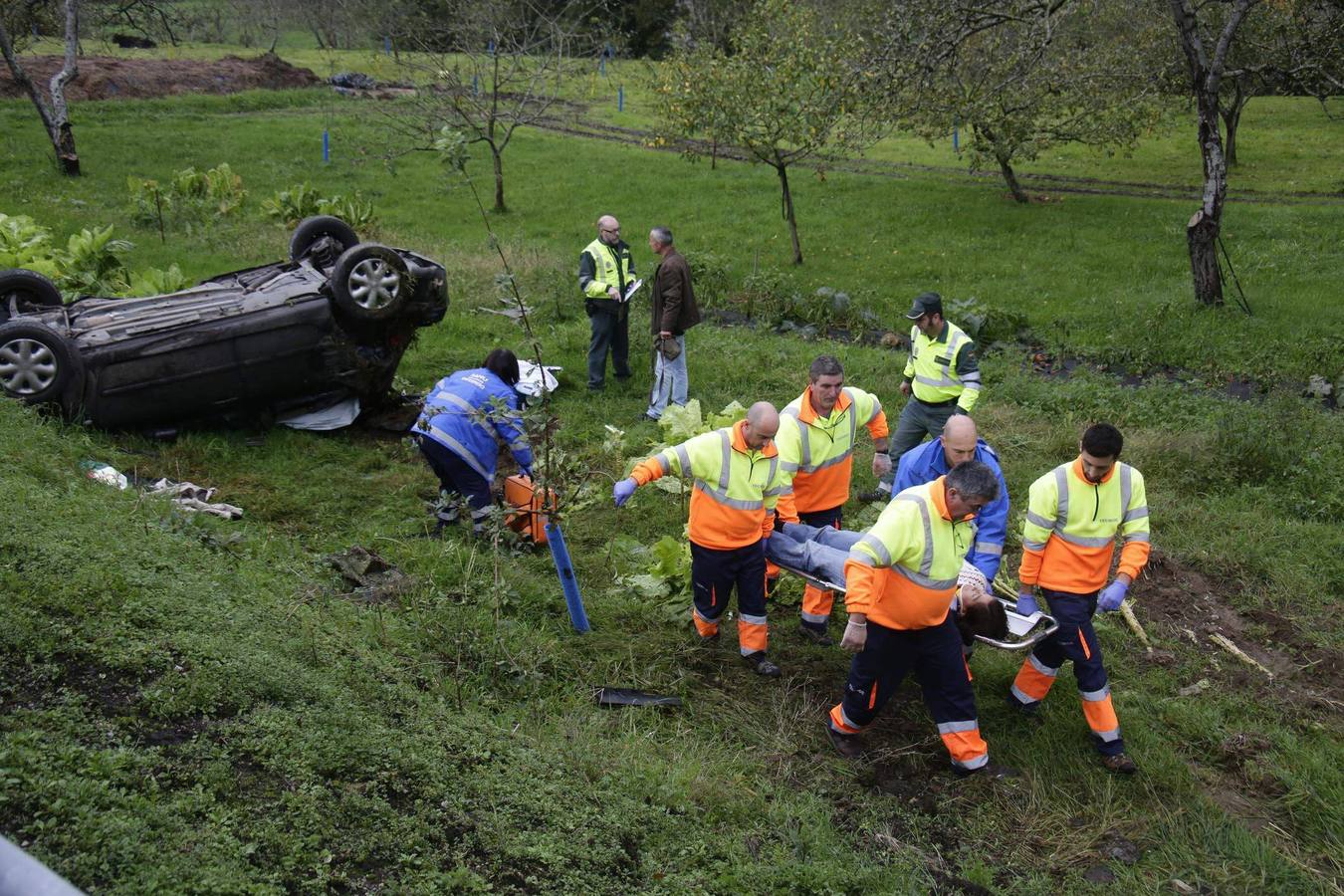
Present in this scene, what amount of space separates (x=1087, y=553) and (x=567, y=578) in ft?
9.94

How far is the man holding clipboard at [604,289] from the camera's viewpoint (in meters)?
11.0

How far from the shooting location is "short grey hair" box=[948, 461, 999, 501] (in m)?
4.97

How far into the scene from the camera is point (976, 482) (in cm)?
500

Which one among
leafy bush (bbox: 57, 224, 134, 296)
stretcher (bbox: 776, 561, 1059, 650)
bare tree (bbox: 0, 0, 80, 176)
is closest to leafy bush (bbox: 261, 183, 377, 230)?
leafy bush (bbox: 57, 224, 134, 296)

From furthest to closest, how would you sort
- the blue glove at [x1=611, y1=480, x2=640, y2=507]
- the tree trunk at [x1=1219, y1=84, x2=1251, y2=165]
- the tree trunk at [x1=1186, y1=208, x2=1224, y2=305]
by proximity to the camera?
the tree trunk at [x1=1219, y1=84, x2=1251, y2=165] → the tree trunk at [x1=1186, y1=208, x2=1224, y2=305] → the blue glove at [x1=611, y1=480, x2=640, y2=507]

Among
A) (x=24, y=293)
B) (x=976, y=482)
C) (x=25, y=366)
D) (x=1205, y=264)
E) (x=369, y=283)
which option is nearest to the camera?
(x=976, y=482)

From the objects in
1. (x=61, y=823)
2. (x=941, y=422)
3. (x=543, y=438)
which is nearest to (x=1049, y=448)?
(x=941, y=422)

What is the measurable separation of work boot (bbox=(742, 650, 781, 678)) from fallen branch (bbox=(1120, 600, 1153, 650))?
8.15 feet

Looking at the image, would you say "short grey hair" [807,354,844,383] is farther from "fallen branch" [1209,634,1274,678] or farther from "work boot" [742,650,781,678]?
"fallen branch" [1209,634,1274,678]

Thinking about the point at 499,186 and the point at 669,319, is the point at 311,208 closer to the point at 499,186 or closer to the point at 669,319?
the point at 499,186

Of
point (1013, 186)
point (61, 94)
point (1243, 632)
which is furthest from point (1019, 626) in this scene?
point (61, 94)

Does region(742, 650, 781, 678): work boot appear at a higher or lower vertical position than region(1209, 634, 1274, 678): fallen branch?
lower

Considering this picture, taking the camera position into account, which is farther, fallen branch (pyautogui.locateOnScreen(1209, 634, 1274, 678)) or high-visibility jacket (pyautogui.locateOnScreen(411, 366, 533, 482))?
high-visibility jacket (pyautogui.locateOnScreen(411, 366, 533, 482))

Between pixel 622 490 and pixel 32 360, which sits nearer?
pixel 622 490
